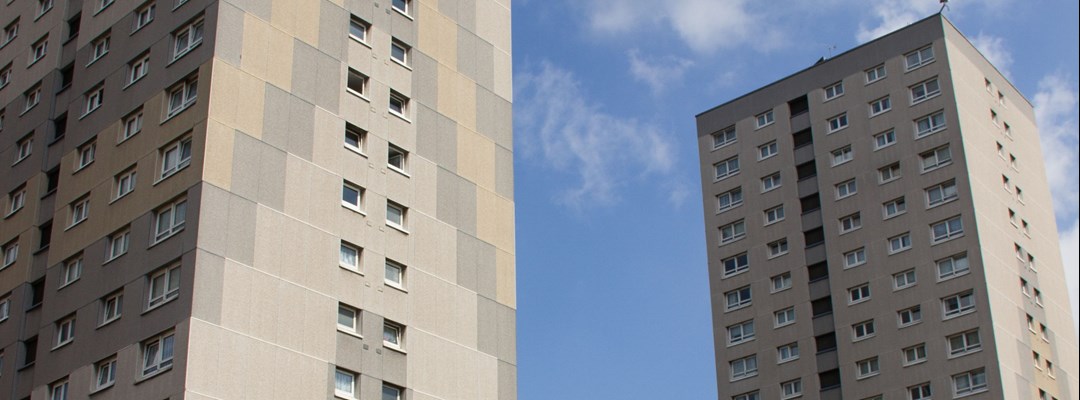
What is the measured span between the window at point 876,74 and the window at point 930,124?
14.0 ft

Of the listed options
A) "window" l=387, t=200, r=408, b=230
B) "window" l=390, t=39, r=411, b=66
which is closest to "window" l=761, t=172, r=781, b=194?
"window" l=390, t=39, r=411, b=66

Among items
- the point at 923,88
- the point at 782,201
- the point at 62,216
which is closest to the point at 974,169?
the point at 923,88

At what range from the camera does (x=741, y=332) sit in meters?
86.2

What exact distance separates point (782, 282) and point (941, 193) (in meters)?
11.3

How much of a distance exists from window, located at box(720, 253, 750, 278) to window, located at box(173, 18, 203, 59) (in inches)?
1932

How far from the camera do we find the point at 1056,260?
86.2 m

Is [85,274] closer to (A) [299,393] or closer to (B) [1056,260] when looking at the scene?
(A) [299,393]

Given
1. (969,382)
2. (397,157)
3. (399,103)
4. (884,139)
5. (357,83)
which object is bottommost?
(969,382)

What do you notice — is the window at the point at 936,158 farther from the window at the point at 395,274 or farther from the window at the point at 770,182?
the window at the point at 395,274

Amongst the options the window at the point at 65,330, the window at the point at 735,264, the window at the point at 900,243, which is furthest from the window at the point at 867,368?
the window at the point at 65,330

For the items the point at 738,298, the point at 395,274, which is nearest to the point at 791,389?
the point at 738,298

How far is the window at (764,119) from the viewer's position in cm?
9038

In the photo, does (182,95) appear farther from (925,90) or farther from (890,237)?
(925,90)

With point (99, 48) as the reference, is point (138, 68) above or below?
below
